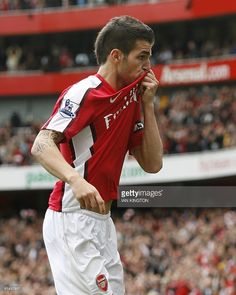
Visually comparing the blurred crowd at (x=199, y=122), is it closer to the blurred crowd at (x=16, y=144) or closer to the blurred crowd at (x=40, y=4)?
the blurred crowd at (x=16, y=144)

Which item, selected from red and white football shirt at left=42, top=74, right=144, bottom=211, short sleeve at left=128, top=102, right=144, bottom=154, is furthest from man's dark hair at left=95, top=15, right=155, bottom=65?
short sleeve at left=128, top=102, right=144, bottom=154

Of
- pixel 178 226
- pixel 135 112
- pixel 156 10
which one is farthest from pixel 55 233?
pixel 156 10

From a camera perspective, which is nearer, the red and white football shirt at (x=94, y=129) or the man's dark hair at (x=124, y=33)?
the red and white football shirt at (x=94, y=129)

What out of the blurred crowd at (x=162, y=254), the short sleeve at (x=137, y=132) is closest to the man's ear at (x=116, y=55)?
the short sleeve at (x=137, y=132)

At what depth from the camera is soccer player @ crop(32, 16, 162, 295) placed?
4152mm

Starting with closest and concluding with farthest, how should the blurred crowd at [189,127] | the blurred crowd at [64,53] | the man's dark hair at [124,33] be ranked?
the man's dark hair at [124,33]
the blurred crowd at [189,127]
the blurred crowd at [64,53]

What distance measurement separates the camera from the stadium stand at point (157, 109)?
589 inches

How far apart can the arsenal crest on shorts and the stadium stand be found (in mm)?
8470

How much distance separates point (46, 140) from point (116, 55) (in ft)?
1.90

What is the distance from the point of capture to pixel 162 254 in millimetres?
15609

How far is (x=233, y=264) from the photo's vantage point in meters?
12.9

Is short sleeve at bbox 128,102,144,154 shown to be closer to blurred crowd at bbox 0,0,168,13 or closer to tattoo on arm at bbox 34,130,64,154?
tattoo on arm at bbox 34,130,64,154

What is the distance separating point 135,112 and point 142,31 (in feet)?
1.41

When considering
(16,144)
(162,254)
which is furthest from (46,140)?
(16,144)
